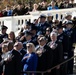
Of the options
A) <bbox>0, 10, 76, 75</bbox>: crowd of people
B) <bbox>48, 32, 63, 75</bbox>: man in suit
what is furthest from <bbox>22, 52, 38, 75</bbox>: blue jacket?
<bbox>48, 32, 63, 75</bbox>: man in suit

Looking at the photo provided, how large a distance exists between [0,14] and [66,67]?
35.2ft

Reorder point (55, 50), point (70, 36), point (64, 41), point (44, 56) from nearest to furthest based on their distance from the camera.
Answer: point (44, 56) → point (55, 50) → point (64, 41) → point (70, 36)

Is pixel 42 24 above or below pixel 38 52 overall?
above

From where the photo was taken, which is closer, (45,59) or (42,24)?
(45,59)

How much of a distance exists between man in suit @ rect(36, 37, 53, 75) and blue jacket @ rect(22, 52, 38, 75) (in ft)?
1.15

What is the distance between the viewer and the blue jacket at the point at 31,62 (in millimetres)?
9109

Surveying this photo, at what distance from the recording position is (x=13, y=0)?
35188 millimetres

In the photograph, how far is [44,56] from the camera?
955 cm

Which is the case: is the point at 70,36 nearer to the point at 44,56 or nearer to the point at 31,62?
the point at 44,56

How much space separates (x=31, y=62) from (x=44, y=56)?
531mm

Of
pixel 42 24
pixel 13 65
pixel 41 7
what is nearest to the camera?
pixel 13 65

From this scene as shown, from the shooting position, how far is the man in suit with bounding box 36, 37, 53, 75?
954 cm

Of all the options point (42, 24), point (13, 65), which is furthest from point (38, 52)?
point (42, 24)

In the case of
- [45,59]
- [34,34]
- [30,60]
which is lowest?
[45,59]
